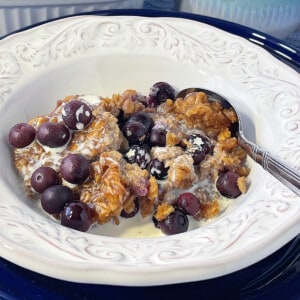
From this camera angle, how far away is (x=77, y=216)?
3.58ft

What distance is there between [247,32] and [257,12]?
0.14 m

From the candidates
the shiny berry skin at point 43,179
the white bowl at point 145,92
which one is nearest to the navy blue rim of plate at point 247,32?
the white bowl at point 145,92

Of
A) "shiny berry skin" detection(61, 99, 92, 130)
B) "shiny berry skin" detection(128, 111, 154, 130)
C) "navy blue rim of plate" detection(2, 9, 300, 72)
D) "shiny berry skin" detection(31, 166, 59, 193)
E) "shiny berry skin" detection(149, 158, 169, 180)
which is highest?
"navy blue rim of plate" detection(2, 9, 300, 72)

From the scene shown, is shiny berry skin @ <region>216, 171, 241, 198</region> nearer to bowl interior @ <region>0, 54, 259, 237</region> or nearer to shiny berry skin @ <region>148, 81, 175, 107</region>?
bowl interior @ <region>0, 54, 259, 237</region>

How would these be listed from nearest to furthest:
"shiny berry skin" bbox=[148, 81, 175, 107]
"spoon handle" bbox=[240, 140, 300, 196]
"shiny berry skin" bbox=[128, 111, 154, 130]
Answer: "spoon handle" bbox=[240, 140, 300, 196] < "shiny berry skin" bbox=[128, 111, 154, 130] < "shiny berry skin" bbox=[148, 81, 175, 107]

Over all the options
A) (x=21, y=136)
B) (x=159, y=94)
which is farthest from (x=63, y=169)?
(x=159, y=94)

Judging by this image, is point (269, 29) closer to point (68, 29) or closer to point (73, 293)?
point (68, 29)

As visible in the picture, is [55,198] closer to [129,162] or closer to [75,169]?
[75,169]

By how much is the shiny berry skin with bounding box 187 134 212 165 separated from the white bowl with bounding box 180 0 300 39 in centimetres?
57

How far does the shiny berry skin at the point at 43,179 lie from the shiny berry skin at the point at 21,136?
3.2 inches

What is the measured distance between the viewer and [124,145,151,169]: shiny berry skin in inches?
47.9

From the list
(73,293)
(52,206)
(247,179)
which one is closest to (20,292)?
(73,293)

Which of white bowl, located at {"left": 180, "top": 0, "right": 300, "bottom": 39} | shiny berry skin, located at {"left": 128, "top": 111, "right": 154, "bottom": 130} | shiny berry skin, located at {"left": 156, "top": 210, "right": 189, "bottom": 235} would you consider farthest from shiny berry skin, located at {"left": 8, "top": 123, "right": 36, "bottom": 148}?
white bowl, located at {"left": 180, "top": 0, "right": 300, "bottom": 39}

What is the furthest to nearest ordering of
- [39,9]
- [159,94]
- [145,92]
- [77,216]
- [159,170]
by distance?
[39,9] < [145,92] < [159,94] < [159,170] < [77,216]
